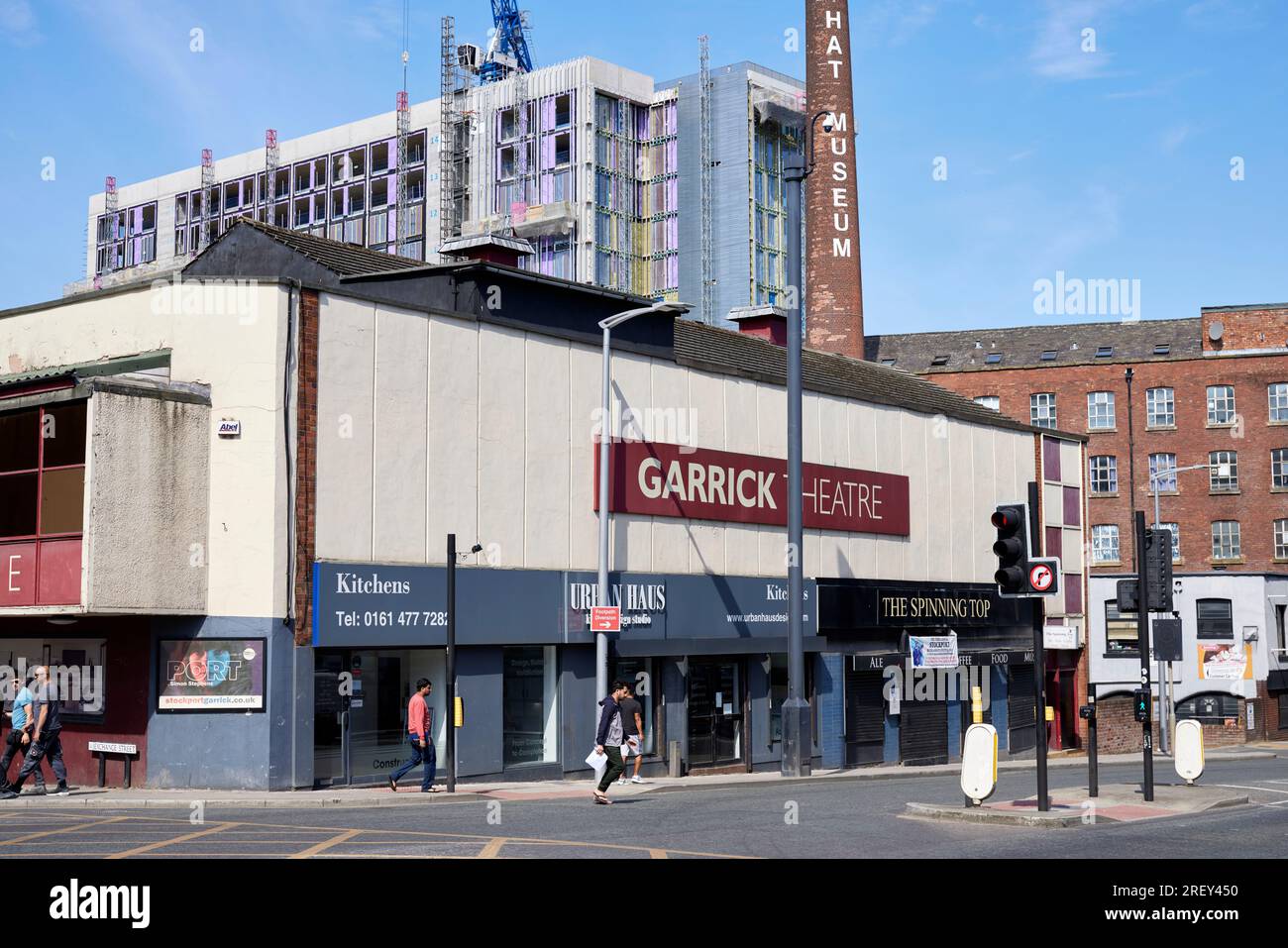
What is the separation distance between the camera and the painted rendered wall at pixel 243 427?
73.8 feet

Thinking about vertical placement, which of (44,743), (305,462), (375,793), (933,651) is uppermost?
(305,462)

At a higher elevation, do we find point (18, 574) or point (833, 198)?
point (833, 198)

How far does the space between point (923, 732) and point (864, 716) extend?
8.83ft

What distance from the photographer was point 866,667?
111 feet

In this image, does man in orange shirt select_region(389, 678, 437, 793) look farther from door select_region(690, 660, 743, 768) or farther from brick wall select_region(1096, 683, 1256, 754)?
brick wall select_region(1096, 683, 1256, 754)

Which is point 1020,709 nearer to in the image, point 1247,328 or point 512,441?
point 512,441

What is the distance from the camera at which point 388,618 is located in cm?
2375

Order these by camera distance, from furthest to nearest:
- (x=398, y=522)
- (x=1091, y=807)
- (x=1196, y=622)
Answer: (x=1196, y=622) < (x=398, y=522) < (x=1091, y=807)

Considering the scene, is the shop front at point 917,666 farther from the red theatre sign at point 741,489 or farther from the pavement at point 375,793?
the pavement at point 375,793

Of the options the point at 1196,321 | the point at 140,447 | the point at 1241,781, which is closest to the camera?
the point at 140,447

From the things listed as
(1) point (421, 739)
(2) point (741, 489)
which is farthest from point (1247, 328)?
(1) point (421, 739)

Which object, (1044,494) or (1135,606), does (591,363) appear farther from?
(1044,494)

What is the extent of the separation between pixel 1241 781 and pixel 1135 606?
8.09m
